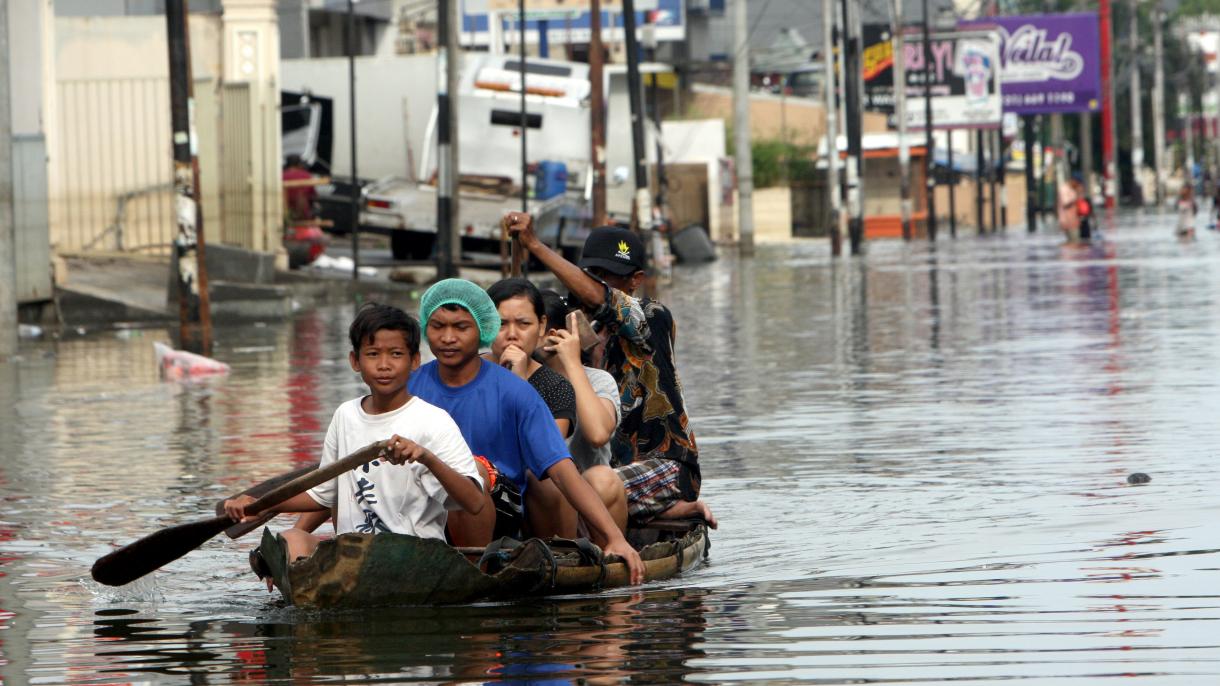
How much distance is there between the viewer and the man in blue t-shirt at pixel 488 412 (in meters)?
→ 7.81

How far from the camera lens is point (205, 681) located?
673 centimetres

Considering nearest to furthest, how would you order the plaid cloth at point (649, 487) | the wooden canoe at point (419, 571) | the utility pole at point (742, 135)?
the wooden canoe at point (419, 571), the plaid cloth at point (649, 487), the utility pole at point (742, 135)

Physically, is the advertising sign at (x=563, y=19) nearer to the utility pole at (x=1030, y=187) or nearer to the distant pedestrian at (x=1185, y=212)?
the distant pedestrian at (x=1185, y=212)

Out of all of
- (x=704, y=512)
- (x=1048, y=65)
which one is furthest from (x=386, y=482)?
(x=1048, y=65)

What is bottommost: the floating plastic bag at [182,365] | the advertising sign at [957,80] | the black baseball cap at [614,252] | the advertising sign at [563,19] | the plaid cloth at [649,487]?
the floating plastic bag at [182,365]

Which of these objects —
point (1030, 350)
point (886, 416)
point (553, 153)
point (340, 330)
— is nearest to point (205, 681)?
point (886, 416)

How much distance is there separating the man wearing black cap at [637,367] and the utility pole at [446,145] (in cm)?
2306

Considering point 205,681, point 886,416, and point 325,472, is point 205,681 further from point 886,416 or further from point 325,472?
point 886,416

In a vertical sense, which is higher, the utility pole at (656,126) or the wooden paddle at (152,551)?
the utility pole at (656,126)

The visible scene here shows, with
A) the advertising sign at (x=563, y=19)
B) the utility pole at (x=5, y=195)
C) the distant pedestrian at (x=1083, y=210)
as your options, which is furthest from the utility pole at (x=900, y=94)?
the utility pole at (x=5, y=195)

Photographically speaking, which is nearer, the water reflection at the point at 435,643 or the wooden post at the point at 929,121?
the water reflection at the point at 435,643

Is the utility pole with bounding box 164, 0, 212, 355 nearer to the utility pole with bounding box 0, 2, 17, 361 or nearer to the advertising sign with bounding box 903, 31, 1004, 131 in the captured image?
the utility pole with bounding box 0, 2, 17, 361

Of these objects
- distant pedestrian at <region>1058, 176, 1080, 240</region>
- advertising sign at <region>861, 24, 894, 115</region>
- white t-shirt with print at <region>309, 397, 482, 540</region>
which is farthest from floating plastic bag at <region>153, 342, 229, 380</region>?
advertising sign at <region>861, 24, 894, 115</region>

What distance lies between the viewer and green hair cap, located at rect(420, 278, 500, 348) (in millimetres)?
7703
